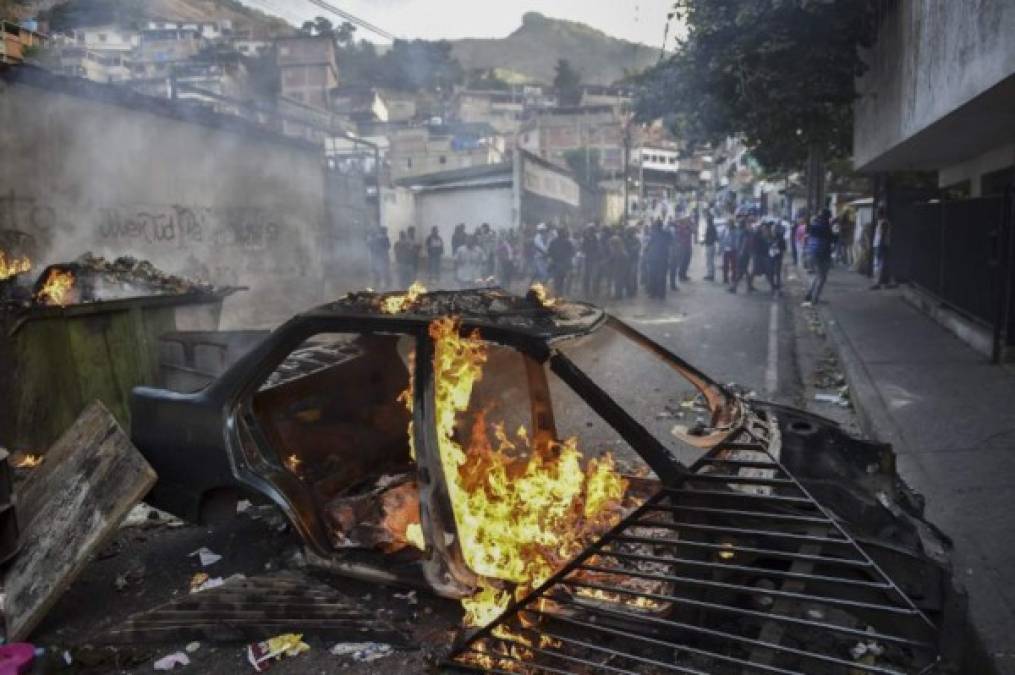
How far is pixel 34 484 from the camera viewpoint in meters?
4.04

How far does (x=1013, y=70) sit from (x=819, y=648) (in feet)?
15.8

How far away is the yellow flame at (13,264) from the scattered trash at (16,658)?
7.96 meters

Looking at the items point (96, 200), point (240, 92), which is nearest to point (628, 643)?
point (96, 200)

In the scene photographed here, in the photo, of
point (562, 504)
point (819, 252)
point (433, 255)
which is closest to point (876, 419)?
point (562, 504)

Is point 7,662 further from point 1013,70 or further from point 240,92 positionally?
point 240,92

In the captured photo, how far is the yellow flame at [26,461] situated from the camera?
18.7ft

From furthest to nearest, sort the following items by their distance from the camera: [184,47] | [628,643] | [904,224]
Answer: [184,47] < [904,224] < [628,643]

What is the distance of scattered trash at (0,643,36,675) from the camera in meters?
3.06

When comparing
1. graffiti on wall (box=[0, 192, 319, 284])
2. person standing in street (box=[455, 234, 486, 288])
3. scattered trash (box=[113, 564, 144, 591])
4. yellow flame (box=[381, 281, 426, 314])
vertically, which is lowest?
scattered trash (box=[113, 564, 144, 591])

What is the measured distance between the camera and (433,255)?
20.8 m

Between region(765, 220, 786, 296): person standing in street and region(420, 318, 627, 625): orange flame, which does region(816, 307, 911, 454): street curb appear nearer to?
region(420, 318, 627, 625): orange flame

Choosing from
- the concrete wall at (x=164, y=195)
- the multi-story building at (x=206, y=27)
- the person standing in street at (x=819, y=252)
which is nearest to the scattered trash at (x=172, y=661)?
the concrete wall at (x=164, y=195)

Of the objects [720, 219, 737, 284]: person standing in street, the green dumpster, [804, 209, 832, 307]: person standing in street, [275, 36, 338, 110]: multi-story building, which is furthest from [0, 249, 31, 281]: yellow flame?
[275, 36, 338, 110]: multi-story building

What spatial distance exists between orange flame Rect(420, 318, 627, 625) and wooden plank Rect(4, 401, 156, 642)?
1.58m
